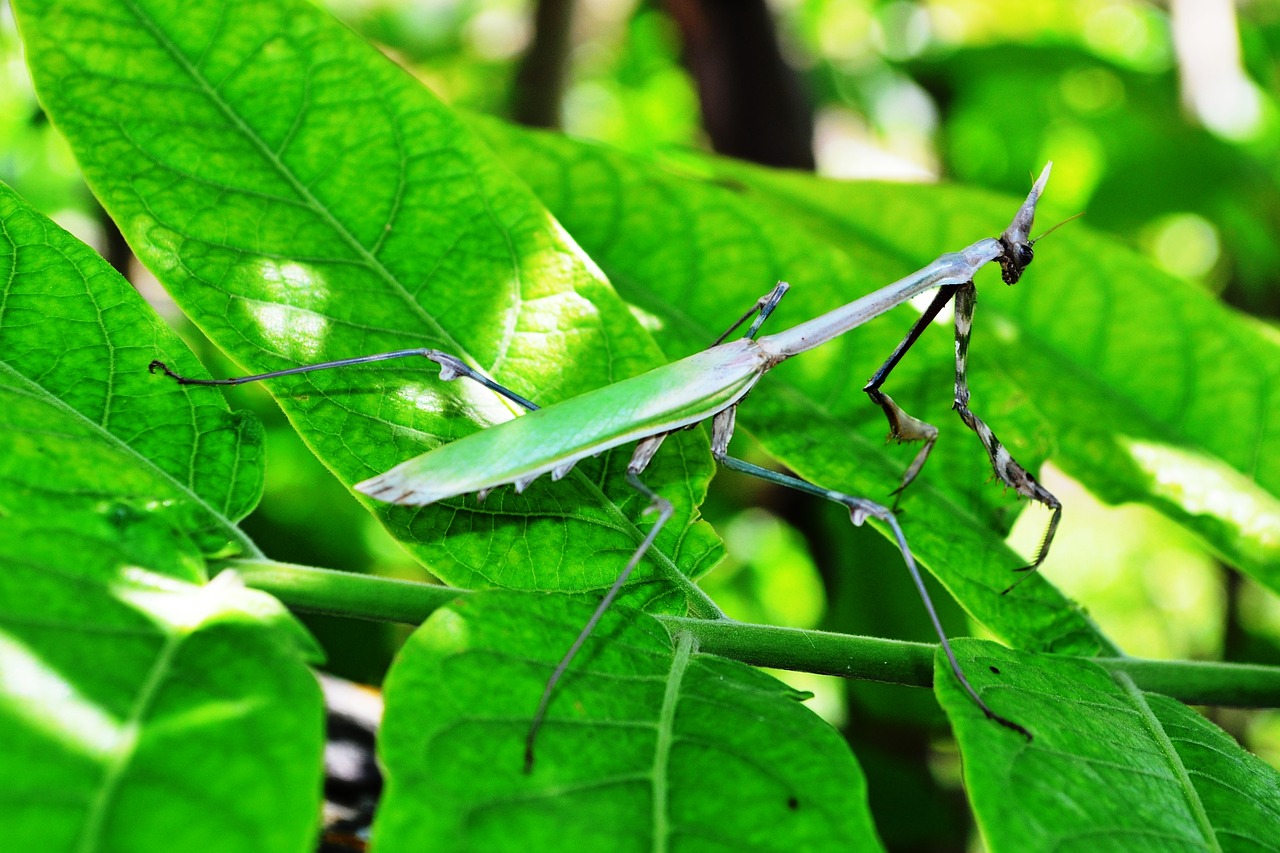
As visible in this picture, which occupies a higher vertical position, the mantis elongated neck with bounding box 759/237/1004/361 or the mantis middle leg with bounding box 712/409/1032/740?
the mantis elongated neck with bounding box 759/237/1004/361

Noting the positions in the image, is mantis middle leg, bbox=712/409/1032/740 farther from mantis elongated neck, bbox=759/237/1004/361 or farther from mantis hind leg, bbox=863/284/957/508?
mantis elongated neck, bbox=759/237/1004/361

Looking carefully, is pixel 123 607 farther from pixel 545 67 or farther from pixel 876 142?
pixel 876 142

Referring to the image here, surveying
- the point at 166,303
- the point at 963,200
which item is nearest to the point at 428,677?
the point at 963,200

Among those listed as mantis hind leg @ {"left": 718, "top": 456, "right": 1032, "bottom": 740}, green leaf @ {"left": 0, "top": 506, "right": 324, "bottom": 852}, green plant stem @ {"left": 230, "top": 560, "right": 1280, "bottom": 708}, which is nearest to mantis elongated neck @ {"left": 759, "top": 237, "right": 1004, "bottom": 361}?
mantis hind leg @ {"left": 718, "top": 456, "right": 1032, "bottom": 740}

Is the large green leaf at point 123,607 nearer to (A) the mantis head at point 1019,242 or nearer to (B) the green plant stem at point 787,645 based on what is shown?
(B) the green plant stem at point 787,645

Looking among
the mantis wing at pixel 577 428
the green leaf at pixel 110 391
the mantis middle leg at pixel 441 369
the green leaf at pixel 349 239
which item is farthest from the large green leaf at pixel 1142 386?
the green leaf at pixel 110 391

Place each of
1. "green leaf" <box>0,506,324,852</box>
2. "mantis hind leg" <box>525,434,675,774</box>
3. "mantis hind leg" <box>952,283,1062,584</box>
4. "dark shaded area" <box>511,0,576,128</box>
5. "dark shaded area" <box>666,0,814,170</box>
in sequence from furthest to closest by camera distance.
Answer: "dark shaded area" <box>511,0,576,128</box>, "dark shaded area" <box>666,0,814,170</box>, "mantis hind leg" <box>952,283,1062,584</box>, "mantis hind leg" <box>525,434,675,774</box>, "green leaf" <box>0,506,324,852</box>

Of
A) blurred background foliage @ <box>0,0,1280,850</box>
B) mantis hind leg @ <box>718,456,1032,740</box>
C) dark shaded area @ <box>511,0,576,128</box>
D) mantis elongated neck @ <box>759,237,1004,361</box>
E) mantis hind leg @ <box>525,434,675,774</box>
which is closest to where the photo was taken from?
mantis hind leg @ <box>525,434,675,774</box>
